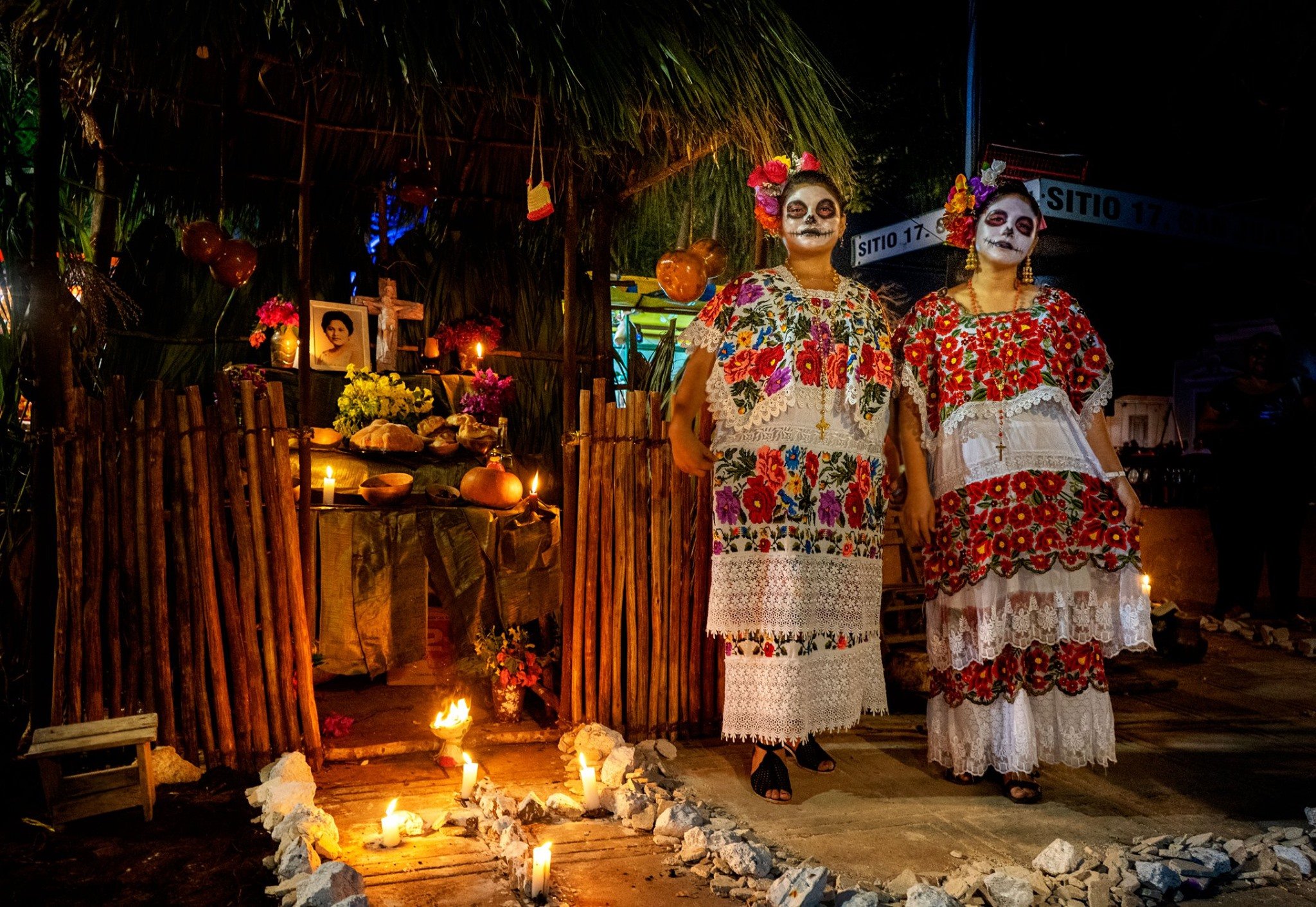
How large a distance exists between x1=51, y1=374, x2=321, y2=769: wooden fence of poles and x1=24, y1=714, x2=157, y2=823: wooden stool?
33 cm

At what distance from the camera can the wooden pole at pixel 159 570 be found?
3664 millimetres

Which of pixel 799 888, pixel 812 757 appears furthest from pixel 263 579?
pixel 799 888

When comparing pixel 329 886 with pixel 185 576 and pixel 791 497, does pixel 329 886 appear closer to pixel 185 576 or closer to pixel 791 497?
pixel 185 576

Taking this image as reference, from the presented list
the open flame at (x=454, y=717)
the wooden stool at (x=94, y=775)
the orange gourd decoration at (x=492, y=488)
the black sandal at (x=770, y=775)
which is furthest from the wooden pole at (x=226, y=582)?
the black sandal at (x=770, y=775)

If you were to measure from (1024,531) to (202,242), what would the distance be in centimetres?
476

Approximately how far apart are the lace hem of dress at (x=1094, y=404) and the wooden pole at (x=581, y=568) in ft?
6.65

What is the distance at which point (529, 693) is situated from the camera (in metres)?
5.11

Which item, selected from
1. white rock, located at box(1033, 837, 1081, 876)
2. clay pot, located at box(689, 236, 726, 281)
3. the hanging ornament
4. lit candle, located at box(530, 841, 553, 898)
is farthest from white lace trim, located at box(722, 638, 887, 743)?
the hanging ornament

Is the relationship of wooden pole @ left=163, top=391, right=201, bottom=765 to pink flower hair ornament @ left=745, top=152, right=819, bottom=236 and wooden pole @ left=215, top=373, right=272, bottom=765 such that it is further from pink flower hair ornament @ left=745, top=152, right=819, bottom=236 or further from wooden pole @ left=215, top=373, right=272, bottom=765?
pink flower hair ornament @ left=745, top=152, right=819, bottom=236

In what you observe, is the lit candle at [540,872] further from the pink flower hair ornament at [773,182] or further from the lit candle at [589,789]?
the pink flower hair ornament at [773,182]

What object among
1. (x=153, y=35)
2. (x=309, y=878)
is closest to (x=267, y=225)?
(x=153, y=35)

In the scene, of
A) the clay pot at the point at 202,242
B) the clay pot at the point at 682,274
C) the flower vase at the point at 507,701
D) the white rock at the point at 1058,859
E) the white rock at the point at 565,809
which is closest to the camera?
the white rock at the point at 1058,859

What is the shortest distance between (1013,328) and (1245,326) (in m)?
7.42

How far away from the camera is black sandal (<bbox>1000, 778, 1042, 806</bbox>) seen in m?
3.49
